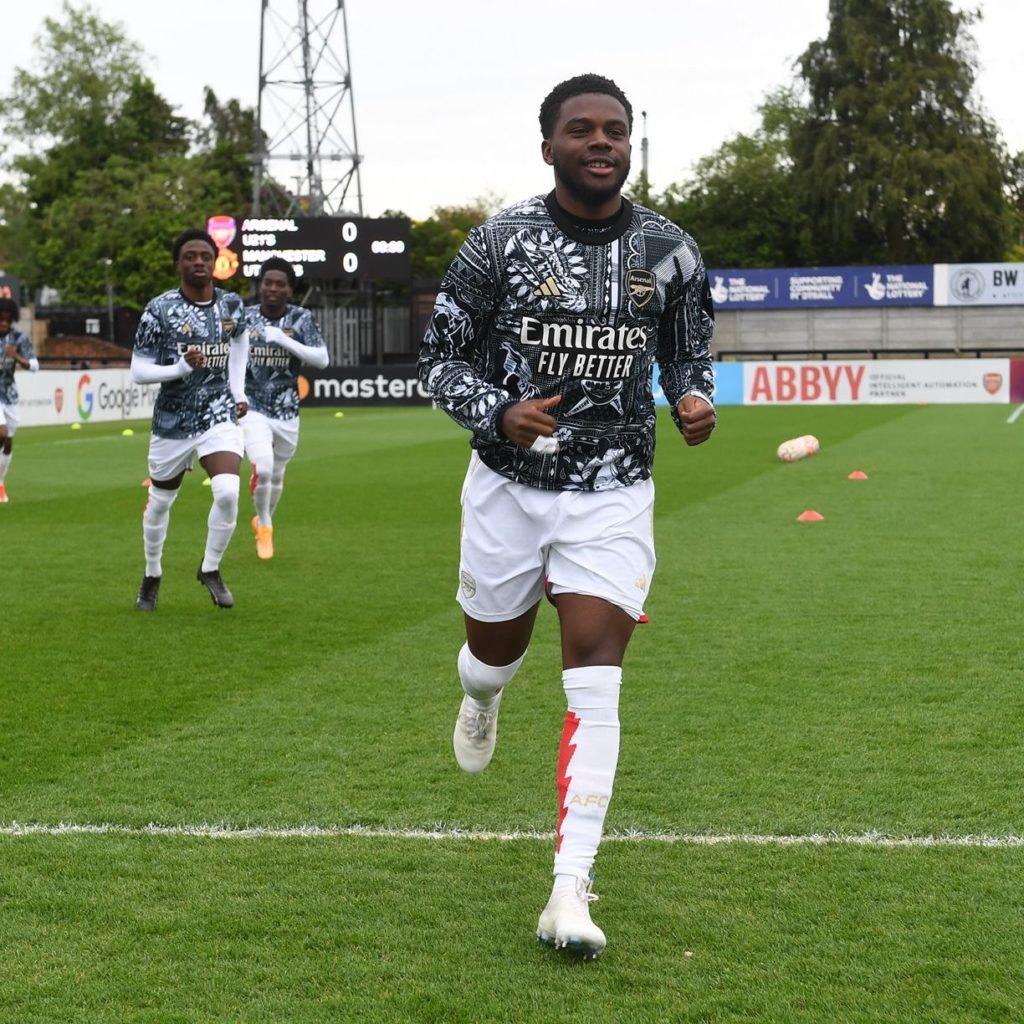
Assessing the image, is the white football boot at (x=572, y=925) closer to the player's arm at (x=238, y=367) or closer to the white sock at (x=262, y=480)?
the player's arm at (x=238, y=367)

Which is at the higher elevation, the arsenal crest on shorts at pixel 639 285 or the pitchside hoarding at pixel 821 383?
the arsenal crest on shorts at pixel 639 285

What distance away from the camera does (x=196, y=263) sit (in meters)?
9.52

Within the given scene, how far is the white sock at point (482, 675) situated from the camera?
4.84 metres

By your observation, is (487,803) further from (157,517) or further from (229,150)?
(229,150)

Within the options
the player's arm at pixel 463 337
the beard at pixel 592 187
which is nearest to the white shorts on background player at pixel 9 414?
the player's arm at pixel 463 337

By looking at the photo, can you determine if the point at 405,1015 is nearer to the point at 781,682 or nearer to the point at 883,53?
the point at 781,682

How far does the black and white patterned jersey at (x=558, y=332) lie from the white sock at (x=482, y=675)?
25.5 inches

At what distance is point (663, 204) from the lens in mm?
78250

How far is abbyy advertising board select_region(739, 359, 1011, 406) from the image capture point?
4303 cm

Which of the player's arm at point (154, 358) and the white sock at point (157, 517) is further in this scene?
the white sock at point (157, 517)

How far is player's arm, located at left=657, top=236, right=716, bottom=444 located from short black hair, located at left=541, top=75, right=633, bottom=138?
1.43ft

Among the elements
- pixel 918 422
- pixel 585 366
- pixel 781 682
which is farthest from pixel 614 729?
pixel 918 422

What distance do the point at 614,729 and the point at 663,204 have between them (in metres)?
75.8

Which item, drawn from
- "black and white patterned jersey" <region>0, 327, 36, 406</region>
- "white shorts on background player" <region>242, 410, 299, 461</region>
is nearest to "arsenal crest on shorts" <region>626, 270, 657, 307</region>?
"white shorts on background player" <region>242, 410, 299, 461</region>
